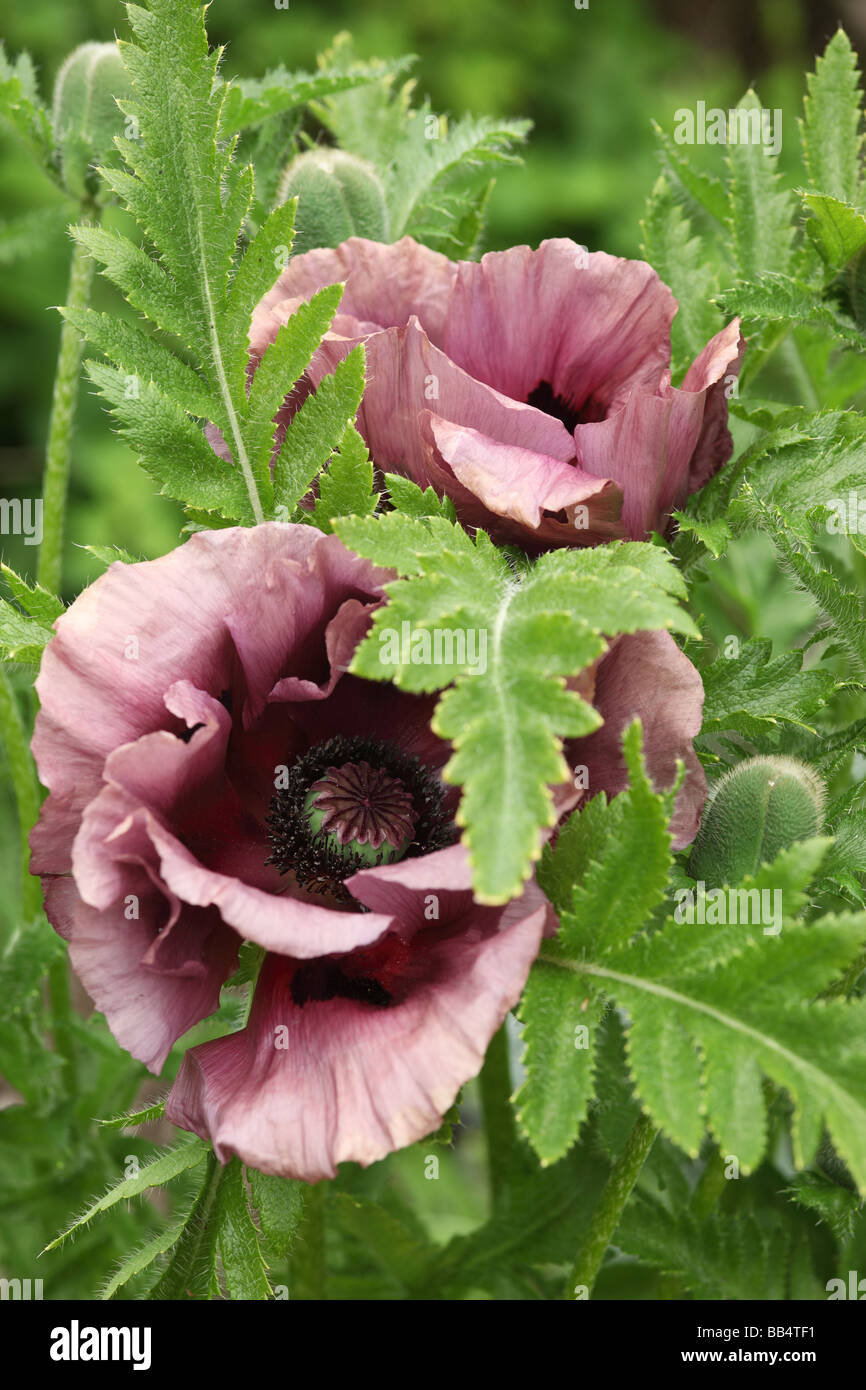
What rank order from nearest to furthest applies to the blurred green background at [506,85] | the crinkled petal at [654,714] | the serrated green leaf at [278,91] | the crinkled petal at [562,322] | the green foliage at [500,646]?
the green foliage at [500,646] → the crinkled petal at [654,714] → the crinkled petal at [562,322] → the serrated green leaf at [278,91] → the blurred green background at [506,85]

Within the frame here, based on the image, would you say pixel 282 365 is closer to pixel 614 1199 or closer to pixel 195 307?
pixel 195 307

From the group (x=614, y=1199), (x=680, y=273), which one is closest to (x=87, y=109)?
(x=680, y=273)

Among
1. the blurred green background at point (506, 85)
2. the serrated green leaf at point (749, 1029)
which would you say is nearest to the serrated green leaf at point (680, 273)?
the serrated green leaf at point (749, 1029)

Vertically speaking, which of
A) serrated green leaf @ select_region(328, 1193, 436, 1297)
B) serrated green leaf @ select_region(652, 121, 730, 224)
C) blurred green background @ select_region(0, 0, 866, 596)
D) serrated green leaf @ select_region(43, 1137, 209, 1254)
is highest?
blurred green background @ select_region(0, 0, 866, 596)

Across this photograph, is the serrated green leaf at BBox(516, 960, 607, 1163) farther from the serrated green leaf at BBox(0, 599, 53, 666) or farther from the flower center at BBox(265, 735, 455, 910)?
the serrated green leaf at BBox(0, 599, 53, 666)

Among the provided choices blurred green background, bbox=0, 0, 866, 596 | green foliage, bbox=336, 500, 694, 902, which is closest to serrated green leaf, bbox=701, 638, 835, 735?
green foliage, bbox=336, 500, 694, 902

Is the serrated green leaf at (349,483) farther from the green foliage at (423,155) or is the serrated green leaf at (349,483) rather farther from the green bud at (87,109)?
the green bud at (87,109)

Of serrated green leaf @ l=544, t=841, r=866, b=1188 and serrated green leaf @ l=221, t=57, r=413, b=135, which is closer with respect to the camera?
serrated green leaf @ l=544, t=841, r=866, b=1188
